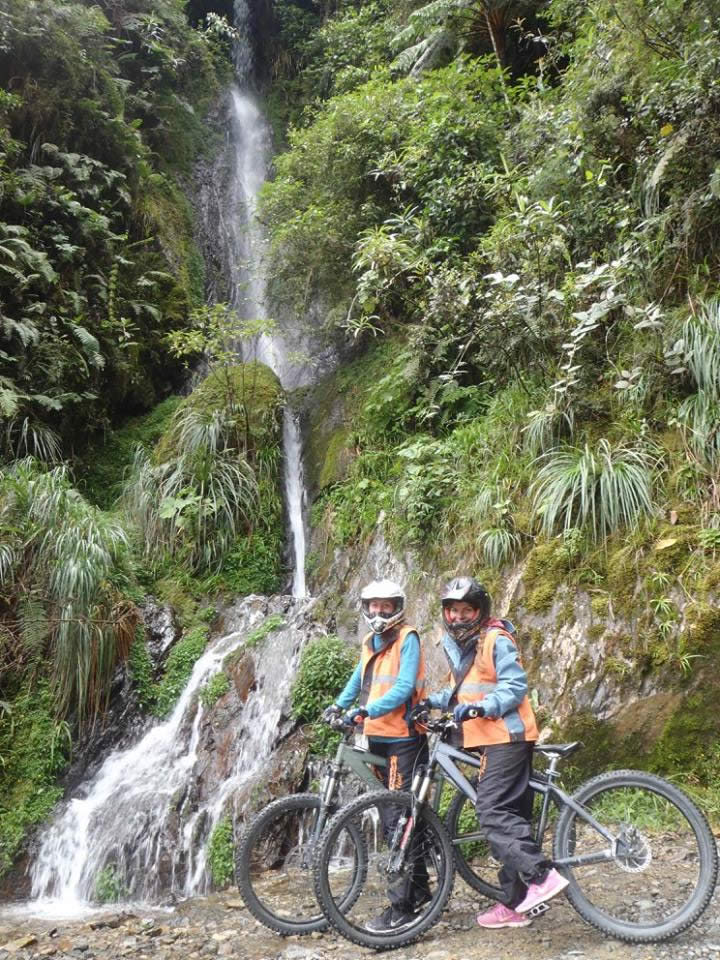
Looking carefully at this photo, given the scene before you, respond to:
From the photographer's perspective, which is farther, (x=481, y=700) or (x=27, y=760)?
(x=27, y=760)

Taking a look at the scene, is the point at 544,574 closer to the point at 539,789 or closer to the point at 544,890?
the point at 539,789

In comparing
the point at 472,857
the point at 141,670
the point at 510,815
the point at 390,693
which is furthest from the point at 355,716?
the point at 141,670

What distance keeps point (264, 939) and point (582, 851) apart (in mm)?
2003

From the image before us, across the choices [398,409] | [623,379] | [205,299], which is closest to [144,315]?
[205,299]

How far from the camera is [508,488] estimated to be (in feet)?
22.5

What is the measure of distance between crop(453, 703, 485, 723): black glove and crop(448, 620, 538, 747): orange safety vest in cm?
12

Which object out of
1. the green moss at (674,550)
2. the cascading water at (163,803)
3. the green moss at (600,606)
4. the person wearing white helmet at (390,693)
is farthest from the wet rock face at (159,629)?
the green moss at (674,550)

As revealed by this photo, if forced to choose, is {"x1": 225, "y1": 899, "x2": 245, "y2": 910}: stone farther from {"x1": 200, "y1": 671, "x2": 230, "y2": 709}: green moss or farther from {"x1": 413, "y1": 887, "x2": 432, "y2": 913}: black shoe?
{"x1": 200, "y1": 671, "x2": 230, "y2": 709}: green moss

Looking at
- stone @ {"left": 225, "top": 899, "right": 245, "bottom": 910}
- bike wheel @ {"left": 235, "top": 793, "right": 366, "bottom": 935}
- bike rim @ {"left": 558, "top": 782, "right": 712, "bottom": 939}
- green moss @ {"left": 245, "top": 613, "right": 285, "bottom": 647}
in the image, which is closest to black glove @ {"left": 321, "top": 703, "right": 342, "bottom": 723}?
bike wheel @ {"left": 235, "top": 793, "right": 366, "bottom": 935}

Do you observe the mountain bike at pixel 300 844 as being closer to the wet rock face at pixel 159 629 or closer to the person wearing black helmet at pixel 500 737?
the person wearing black helmet at pixel 500 737

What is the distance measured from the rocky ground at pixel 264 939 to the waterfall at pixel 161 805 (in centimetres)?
40

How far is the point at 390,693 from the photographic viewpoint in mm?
4246

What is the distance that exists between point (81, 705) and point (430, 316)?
5858 millimetres

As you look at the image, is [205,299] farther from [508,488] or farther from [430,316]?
[508,488]
